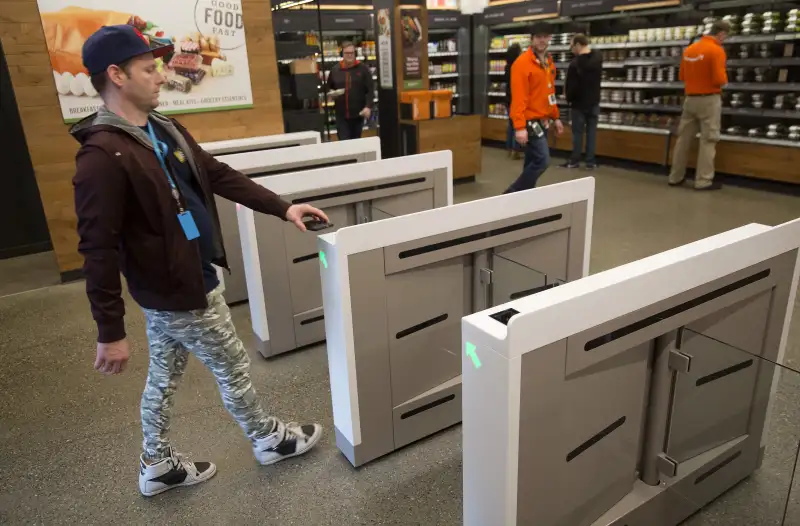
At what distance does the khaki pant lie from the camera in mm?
5859

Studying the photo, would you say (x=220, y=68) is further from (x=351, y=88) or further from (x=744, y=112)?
(x=744, y=112)

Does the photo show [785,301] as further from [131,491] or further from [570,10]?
[570,10]

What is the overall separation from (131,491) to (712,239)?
2.07m

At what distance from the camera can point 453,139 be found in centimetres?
656

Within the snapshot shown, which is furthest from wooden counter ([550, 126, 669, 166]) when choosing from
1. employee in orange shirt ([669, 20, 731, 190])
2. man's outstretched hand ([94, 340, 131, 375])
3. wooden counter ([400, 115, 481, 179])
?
man's outstretched hand ([94, 340, 131, 375])

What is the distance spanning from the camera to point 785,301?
1.82m

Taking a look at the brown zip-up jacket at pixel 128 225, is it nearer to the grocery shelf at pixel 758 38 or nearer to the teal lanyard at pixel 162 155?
the teal lanyard at pixel 162 155

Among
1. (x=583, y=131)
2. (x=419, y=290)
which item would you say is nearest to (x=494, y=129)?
(x=583, y=131)

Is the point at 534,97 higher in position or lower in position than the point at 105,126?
lower

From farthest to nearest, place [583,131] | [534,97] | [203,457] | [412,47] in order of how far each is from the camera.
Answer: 1. [583,131]
2. [412,47]
3. [534,97]
4. [203,457]

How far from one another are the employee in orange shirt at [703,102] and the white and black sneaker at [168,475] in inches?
227

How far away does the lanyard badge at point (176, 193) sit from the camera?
5.35 feet

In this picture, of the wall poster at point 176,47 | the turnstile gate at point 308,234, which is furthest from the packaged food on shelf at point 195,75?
the turnstile gate at point 308,234

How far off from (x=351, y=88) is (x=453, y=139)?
4.16ft
